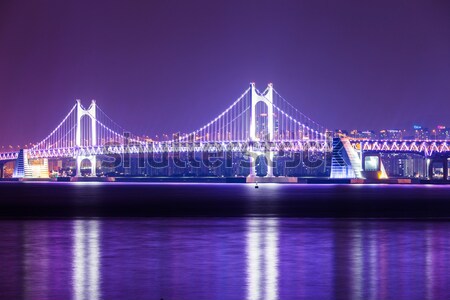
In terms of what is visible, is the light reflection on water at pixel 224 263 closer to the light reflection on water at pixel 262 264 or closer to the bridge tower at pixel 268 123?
the light reflection on water at pixel 262 264

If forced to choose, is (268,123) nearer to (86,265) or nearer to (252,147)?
(252,147)

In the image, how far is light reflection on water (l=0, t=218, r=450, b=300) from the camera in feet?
26.9

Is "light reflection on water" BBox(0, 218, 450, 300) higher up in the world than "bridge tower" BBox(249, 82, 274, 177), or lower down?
lower down

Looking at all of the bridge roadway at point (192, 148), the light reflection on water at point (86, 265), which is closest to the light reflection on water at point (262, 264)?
the light reflection on water at point (86, 265)

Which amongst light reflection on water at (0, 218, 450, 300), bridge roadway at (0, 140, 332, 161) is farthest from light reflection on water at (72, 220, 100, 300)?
bridge roadway at (0, 140, 332, 161)

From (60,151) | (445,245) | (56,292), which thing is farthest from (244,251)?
(60,151)

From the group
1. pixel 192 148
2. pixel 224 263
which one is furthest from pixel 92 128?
pixel 224 263

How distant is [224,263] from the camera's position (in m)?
10.5

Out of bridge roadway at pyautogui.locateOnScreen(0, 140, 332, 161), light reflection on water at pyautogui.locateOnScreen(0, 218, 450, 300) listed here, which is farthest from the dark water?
bridge roadway at pyautogui.locateOnScreen(0, 140, 332, 161)

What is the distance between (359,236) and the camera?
49.5ft

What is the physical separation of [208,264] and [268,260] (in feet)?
Result: 2.97

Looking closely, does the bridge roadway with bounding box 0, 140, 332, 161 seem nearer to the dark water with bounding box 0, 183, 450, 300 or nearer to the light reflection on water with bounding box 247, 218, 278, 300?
the dark water with bounding box 0, 183, 450, 300

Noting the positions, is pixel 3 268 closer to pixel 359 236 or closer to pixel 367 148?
pixel 359 236

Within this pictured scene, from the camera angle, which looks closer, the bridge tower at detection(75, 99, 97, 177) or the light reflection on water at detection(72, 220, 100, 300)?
the light reflection on water at detection(72, 220, 100, 300)
